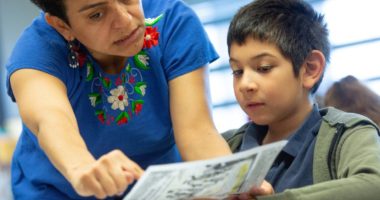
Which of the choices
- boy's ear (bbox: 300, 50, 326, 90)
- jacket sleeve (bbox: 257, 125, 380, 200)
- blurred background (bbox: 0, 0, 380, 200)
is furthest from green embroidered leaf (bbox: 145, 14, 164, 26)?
blurred background (bbox: 0, 0, 380, 200)

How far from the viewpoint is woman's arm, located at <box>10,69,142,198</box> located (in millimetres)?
821

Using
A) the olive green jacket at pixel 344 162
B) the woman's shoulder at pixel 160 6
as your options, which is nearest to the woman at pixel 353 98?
the olive green jacket at pixel 344 162

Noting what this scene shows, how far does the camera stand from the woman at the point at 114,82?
1.12 metres

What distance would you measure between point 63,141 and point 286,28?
638 millimetres

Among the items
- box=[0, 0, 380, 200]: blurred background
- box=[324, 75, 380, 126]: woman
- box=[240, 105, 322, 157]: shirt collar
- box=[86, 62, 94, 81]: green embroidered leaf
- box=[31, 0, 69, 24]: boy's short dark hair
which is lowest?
box=[0, 0, 380, 200]: blurred background

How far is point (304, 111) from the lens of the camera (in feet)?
4.48

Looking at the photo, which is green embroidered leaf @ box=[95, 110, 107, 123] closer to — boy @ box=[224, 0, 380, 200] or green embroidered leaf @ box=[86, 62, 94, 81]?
green embroidered leaf @ box=[86, 62, 94, 81]

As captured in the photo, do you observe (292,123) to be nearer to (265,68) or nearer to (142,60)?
(265,68)

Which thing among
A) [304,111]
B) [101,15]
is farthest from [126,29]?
[304,111]

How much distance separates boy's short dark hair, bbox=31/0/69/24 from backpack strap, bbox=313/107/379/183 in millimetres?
546

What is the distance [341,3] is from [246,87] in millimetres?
2971

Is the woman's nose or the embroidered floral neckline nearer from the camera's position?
the woman's nose

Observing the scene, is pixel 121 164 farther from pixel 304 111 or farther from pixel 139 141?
pixel 304 111

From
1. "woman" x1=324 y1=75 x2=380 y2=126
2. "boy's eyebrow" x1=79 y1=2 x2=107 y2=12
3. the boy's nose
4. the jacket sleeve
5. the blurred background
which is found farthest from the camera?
the blurred background
